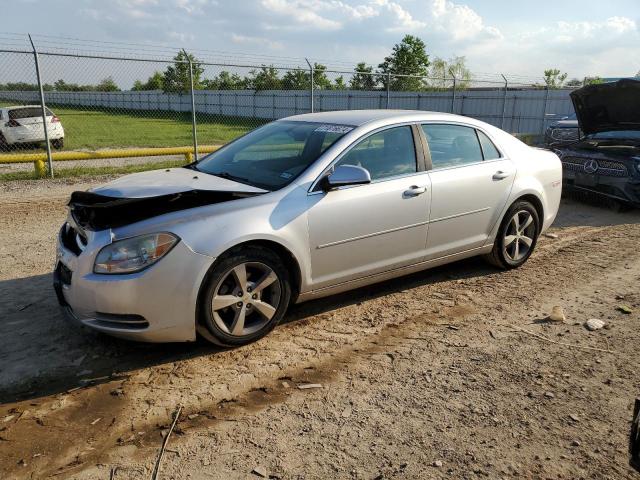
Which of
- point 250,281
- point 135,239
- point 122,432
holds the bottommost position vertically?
point 122,432

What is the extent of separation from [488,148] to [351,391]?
9.69ft

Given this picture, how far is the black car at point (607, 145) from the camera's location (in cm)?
801

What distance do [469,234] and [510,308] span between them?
0.77 meters

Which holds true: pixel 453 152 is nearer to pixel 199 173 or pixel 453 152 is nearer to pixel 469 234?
pixel 469 234

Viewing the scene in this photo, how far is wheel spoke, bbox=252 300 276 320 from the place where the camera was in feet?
12.2

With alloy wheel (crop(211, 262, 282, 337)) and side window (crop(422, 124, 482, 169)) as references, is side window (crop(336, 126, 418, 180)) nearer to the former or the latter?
side window (crop(422, 124, 482, 169))

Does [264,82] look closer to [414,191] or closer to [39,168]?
[39,168]

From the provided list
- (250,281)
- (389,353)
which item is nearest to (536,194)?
(389,353)

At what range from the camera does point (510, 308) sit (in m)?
4.54

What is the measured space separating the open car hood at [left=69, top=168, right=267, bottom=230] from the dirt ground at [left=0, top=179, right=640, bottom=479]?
3.03ft

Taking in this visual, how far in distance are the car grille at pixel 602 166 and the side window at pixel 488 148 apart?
3988 mm

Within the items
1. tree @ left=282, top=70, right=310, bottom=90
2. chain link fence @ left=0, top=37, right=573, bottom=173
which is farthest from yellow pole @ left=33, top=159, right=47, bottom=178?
tree @ left=282, top=70, right=310, bottom=90

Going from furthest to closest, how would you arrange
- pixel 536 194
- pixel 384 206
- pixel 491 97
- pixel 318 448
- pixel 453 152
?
1. pixel 491 97
2. pixel 536 194
3. pixel 453 152
4. pixel 384 206
5. pixel 318 448

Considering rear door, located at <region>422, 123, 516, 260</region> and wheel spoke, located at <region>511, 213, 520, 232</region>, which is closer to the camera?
rear door, located at <region>422, 123, 516, 260</region>
